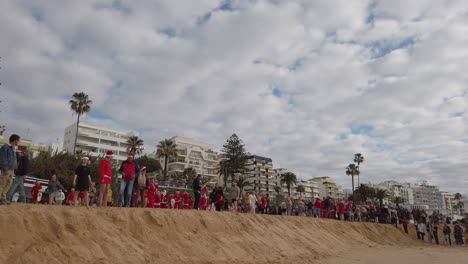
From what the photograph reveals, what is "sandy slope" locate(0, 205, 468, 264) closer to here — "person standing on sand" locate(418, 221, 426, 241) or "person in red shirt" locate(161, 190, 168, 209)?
"person in red shirt" locate(161, 190, 168, 209)

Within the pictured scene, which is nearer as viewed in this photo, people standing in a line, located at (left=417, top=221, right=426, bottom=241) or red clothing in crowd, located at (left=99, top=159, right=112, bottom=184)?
red clothing in crowd, located at (left=99, top=159, right=112, bottom=184)

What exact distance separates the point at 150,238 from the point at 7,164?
4.12 m

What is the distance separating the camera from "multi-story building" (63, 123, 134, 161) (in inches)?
2886

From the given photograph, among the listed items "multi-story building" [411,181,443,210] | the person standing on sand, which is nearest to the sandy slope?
the person standing on sand

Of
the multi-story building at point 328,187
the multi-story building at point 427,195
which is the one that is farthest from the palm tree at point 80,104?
the multi-story building at point 427,195

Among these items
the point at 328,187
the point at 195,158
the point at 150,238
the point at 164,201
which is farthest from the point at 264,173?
Result: the point at 150,238

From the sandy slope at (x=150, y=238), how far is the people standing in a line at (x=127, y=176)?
0.88 m

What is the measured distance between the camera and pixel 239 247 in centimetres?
1184

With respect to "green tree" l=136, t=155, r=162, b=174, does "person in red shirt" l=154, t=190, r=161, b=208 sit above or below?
below

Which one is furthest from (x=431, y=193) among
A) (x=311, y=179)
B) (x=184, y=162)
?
(x=184, y=162)

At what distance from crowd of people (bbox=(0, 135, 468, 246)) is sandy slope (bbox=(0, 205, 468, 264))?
0.88 meters

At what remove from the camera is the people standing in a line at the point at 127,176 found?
438 inches

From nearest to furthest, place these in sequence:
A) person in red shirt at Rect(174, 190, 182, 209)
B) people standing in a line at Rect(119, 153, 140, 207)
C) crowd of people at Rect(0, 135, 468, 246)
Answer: crowd of people at Rect(0, 135, 468, 246) < people standing in a line at Rect(119, 153, 140, 207) < person in red shirt at Rect(174, 190, 182, 209)

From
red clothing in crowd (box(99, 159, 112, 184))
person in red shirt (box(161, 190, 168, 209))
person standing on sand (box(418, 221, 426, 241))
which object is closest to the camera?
red clothing in crowd (box(99, 159, 112, 184))
